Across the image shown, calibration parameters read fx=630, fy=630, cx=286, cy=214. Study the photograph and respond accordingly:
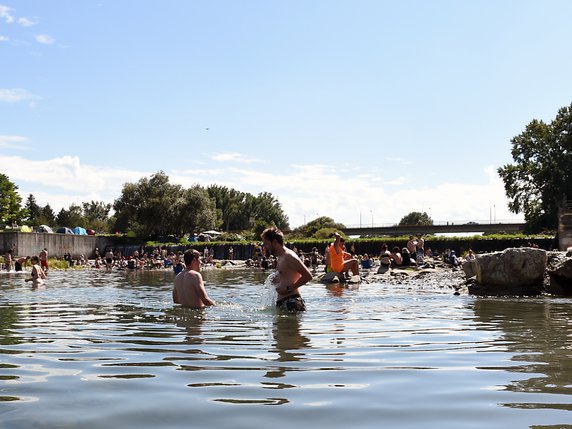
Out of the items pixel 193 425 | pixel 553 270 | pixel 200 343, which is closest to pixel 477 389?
pixel 193 425

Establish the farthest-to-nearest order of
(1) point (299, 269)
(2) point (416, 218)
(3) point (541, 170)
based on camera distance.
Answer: (2) point (416, 218), (3) point (541, 170), (1) point (299, 269)

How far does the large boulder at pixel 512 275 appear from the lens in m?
15.4

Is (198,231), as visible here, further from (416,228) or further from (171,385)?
(171,385)

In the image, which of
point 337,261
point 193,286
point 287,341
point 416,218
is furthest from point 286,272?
point 416,218

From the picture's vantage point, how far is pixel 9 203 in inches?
3344

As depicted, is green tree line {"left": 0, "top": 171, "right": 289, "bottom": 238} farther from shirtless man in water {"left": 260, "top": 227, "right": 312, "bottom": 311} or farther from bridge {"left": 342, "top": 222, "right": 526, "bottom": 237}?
shirtless man in water {"left": 260, "top": 227, "right": 312, "bottom": 311}

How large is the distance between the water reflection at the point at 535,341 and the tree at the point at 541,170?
58.3 metres

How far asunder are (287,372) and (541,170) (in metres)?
68.5

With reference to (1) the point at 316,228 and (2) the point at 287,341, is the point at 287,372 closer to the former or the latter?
(2) the point at 287,341

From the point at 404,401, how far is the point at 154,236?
7511 centimetres

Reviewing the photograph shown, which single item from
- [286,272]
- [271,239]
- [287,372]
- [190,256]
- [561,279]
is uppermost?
[271,239]

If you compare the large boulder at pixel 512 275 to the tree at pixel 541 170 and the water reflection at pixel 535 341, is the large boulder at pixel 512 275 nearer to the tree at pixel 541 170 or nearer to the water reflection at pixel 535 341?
the water reflection at pixel 535 341

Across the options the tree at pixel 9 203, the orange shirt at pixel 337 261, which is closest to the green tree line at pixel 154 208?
the tree at pixel 9 203

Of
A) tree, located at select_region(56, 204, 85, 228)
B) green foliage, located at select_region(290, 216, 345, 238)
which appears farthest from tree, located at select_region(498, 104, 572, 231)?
tree, located at select_region(56, 204, 85, 228)
